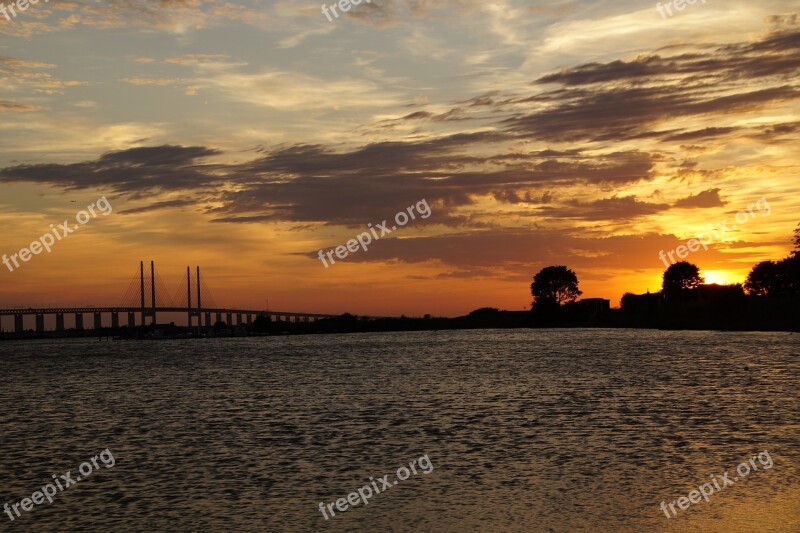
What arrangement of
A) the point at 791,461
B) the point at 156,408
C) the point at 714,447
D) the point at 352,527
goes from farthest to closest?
the point at 156,408, the point at 714,447, the point at 791,461, the point at 352,527

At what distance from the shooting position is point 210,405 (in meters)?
59.2

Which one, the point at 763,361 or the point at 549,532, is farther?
the point at 763,361

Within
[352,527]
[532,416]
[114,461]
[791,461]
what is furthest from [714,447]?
[114,461]

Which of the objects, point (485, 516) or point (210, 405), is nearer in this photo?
point (485, 516)

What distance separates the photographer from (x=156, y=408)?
5844cm

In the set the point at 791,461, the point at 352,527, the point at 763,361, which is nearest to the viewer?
the point at 352,527

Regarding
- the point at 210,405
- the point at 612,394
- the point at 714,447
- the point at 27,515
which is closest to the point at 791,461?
the point at 714,447

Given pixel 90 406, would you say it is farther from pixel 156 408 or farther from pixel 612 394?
pixel 612 394

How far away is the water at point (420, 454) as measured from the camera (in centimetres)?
2344

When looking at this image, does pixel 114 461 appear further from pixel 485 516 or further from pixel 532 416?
pixel 532 416

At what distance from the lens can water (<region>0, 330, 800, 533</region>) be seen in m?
23.4

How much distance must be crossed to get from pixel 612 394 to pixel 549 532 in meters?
39.6

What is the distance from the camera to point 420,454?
112 feet

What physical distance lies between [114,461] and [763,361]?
77.3 metres
